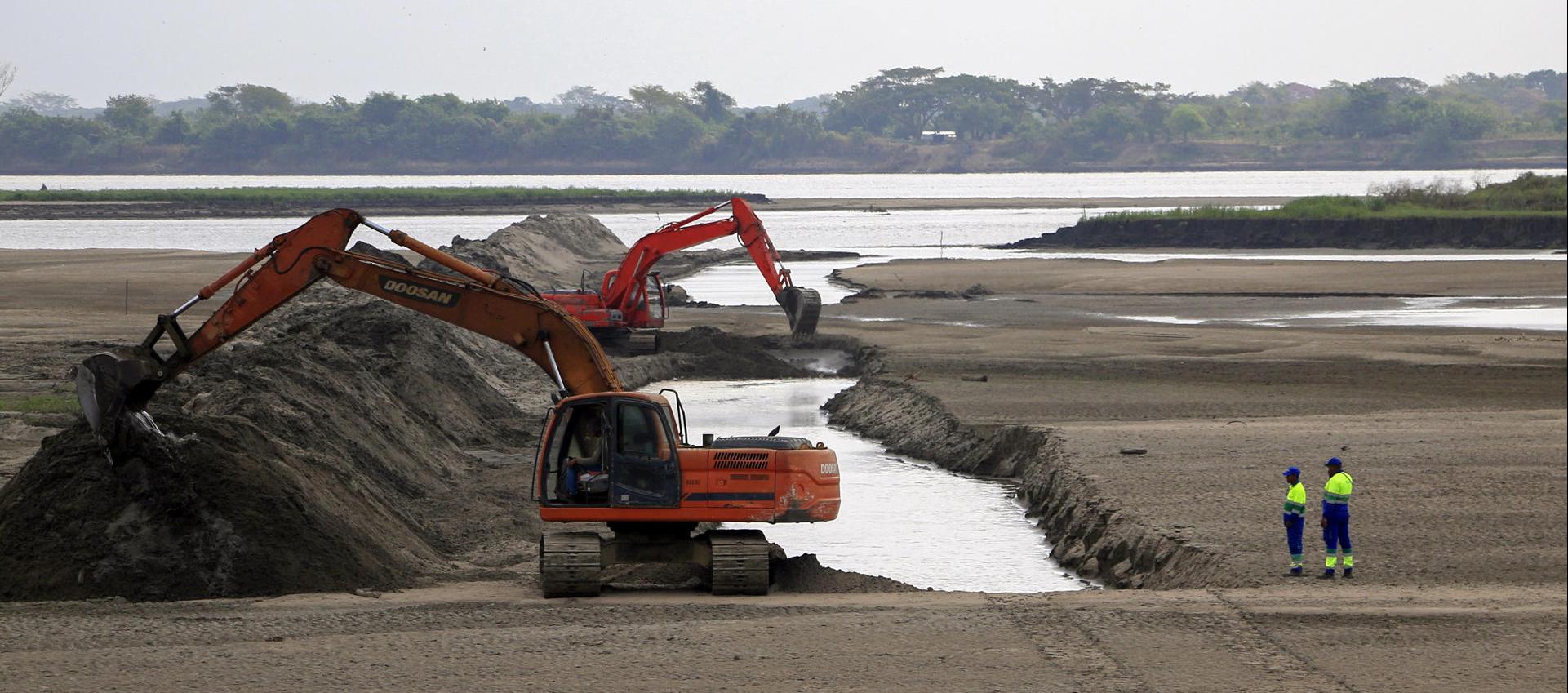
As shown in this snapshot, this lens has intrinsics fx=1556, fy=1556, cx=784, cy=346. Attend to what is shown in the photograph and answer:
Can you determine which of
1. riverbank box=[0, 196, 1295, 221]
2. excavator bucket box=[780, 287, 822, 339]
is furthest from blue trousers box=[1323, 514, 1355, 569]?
riverbank box=[0, 196, 1295, 221]

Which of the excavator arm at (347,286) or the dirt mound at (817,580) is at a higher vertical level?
the excavator arm at (347,286)

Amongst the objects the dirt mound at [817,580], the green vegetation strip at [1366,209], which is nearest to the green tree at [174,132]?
the green vegetation strip at [1366,209]

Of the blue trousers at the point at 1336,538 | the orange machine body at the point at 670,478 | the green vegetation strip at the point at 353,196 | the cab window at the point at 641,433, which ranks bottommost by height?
the blue trousers at the point at 1336,538

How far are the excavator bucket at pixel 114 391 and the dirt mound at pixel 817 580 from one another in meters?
6.70

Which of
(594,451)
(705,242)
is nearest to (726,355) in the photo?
(705,242)

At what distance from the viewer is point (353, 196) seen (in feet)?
401

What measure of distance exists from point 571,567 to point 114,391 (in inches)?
202

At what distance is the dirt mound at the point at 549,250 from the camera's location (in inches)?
2459

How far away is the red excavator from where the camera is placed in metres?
36.0

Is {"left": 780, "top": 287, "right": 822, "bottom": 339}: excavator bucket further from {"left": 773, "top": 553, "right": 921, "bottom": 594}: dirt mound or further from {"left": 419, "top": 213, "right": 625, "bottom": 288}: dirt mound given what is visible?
{"left": 773, "top": 553, "right": 921, "bottom": 594}: dirt mound

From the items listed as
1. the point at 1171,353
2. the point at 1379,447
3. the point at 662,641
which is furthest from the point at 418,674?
the point at 1171,353

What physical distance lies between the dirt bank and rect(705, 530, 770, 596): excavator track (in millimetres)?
46892

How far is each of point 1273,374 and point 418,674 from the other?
2328 centimetres

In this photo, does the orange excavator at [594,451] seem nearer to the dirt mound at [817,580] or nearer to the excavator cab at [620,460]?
the excavator cab at [620,460]
